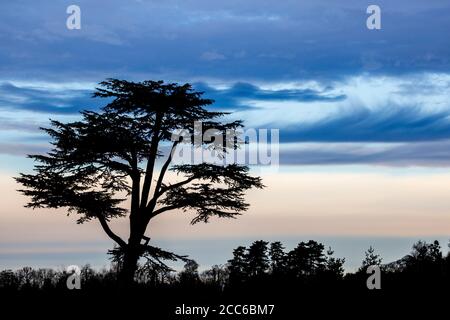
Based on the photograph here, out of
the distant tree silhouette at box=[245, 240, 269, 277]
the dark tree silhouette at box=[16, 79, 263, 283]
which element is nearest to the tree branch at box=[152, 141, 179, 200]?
the dark tree silhouette at box=[16, 79, 263, 283]

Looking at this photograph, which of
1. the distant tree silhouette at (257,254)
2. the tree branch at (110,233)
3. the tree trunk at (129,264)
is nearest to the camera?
the tree trunk at (129,264)

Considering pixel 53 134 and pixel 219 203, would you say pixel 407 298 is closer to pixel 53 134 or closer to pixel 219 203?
pixel 219 203

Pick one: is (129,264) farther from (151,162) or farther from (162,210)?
(151,162)

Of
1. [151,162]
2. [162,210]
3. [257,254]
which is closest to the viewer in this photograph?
[151,162]

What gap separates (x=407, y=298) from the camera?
622 inches

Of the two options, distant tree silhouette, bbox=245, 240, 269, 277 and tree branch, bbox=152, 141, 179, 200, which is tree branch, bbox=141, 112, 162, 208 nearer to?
tree branch, bbox=152, 141, 179, 200

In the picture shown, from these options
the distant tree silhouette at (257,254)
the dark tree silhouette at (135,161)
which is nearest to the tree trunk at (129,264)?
the dark tree silhouette at (135,161)

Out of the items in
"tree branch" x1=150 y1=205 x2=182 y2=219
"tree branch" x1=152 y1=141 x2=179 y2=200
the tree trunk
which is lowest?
the tree trunk

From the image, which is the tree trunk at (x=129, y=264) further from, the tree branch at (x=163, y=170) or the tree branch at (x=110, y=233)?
the tree branch at (x=163, y=170)

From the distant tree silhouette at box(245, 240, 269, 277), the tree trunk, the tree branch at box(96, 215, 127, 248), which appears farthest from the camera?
the distant tree silhouette at box(245, 240, 269, 277)

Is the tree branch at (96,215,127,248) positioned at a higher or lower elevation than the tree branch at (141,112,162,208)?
lower

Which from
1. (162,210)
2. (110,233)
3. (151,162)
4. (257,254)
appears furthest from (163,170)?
(257,254)
